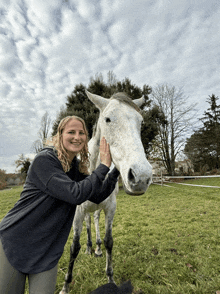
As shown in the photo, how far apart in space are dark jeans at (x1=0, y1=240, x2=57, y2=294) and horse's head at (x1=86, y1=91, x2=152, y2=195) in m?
0.95

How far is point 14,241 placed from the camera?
1204 mm

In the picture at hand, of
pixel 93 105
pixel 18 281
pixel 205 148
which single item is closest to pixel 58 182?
pixel 18 281

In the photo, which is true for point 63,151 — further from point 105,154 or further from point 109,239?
point 109,239

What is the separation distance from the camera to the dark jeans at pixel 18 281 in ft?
3.87

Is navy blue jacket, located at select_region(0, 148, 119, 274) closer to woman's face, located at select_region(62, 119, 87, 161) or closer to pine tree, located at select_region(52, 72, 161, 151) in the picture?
woman's face, located at select_region(62, 119, 87, 161)

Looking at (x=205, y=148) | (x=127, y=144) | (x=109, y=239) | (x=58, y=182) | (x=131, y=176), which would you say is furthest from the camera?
(x=205, y=148)

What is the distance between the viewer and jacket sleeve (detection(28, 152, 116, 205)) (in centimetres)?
119

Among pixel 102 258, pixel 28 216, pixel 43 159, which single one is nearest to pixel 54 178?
pixel 43 159

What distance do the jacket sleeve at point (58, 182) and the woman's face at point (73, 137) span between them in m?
0.26

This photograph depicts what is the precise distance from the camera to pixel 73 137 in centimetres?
159

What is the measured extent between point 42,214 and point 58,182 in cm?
32

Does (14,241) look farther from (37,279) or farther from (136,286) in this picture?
(136,286)


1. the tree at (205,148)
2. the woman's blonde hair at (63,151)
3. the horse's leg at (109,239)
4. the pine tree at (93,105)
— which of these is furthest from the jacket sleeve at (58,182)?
the tree at (205,148)

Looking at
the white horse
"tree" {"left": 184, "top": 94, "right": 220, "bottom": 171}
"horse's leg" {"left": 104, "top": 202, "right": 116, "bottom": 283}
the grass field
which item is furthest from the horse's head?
"tree" {"left": 184, "top": 94, "right": 220, "bottom": 171}
